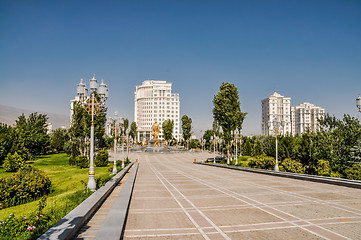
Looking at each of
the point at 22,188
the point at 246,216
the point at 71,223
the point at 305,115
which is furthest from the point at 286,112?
the point at 71,223

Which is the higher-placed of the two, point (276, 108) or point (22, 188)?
point (276, 108)

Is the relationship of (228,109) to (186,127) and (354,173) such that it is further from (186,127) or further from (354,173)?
(186,127)

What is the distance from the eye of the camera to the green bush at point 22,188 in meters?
15.9

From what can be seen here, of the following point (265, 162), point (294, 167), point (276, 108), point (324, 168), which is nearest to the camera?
point (324, 168)

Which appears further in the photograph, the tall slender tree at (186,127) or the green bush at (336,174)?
the tall slender tree at (186,127)

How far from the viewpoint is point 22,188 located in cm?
1689

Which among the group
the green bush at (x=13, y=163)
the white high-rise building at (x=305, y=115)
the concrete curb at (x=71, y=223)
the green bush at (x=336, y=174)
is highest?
the white high-rise building at (x=305, y=115)

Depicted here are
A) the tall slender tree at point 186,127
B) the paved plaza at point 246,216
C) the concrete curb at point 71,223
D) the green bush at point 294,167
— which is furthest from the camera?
the tall slender tree at point 186,127

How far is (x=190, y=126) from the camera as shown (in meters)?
112

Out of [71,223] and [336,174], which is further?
[336,174]

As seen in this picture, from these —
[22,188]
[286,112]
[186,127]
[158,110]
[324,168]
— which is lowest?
[22,188]

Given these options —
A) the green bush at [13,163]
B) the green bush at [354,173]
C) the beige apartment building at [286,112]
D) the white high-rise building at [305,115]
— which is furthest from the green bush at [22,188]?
the white high-rise building at [305,115]

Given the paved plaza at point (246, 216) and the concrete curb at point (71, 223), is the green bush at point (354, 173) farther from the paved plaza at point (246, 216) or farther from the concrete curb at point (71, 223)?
the concrete curb at point (71, 223)

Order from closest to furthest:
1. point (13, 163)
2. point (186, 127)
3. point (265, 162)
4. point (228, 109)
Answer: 1. point (265, 162)
2. point (13, 163)
3. point (228, 109)
4. point (186, 127)
